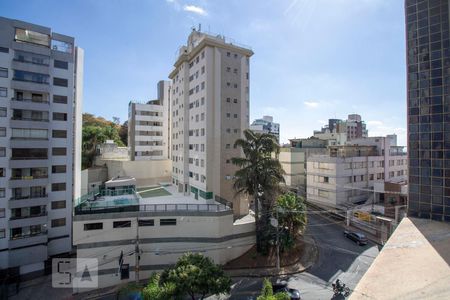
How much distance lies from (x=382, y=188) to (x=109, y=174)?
52.2 m

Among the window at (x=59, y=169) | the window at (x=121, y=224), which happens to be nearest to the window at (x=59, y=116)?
the window at (x=59, y=169)

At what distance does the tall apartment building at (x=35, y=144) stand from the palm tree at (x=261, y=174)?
73.8 feet

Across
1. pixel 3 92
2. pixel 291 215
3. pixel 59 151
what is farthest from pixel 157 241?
pixel 3 92

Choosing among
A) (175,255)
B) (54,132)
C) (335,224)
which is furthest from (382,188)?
(54,132)

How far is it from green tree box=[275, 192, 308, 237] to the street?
4544mm

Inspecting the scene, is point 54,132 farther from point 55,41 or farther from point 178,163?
point 178,163

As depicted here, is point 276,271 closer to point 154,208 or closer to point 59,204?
point 154,208

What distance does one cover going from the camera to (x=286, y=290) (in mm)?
22547

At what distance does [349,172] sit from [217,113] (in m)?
25.3

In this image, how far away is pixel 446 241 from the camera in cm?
1075

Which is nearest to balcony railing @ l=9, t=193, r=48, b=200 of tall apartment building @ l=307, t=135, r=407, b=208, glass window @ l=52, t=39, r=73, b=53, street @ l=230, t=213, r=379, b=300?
glass window @ l=52, t=39, r=73, b=53

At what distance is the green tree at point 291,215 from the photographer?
28125mm

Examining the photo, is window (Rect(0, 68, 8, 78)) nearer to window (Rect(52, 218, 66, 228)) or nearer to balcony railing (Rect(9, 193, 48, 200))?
balcony railing (Rect(9, 193, 48, 200))

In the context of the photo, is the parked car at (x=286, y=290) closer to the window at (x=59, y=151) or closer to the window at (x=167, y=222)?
the window at (x=167, y=222)
